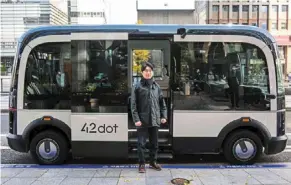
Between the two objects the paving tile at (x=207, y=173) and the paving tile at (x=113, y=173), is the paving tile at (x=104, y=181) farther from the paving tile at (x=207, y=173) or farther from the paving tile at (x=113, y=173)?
the paving tile at (x=207, y=173)

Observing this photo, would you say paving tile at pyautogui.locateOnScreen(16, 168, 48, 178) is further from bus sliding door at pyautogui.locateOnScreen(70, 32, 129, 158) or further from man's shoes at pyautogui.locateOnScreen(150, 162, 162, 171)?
man's shoes at pyautogui.locateOnScreen(150, 162, 162, 171)

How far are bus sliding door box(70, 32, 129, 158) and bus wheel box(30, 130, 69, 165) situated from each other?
1.26 feet

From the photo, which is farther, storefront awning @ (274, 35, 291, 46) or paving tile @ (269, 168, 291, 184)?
storefront awning @ (274, 35, 291, 46)

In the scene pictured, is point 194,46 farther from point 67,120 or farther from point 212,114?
point 67,120

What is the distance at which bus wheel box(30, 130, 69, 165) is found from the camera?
579cm

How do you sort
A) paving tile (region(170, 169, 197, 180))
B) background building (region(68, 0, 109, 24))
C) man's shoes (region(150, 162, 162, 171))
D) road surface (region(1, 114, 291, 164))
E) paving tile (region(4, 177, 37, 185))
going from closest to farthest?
paving tile (region(4, 177, 37, 185))
paving tile (region(170, 169, 197, 180))
man's shoes (region(150, 162, 162, 171))
road surface (region(1, 114, 291, 164))
background building (region(68, 0, 109, 24))

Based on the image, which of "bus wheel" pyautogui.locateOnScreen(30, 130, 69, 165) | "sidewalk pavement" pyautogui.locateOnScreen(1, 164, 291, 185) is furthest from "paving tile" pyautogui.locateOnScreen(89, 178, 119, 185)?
"bus wheel" pyautogui.locateOnScreen(30, 130, 69, 165)

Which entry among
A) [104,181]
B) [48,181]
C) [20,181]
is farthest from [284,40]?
[20,181]

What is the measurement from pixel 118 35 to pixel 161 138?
1966 millimetres

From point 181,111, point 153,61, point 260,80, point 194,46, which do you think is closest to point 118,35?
point 194,46

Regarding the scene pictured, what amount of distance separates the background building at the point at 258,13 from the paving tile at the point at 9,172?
63.8 metres

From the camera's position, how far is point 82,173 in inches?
210

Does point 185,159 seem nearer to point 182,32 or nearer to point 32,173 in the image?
point 182,32

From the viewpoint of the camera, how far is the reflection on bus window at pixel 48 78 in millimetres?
5742
